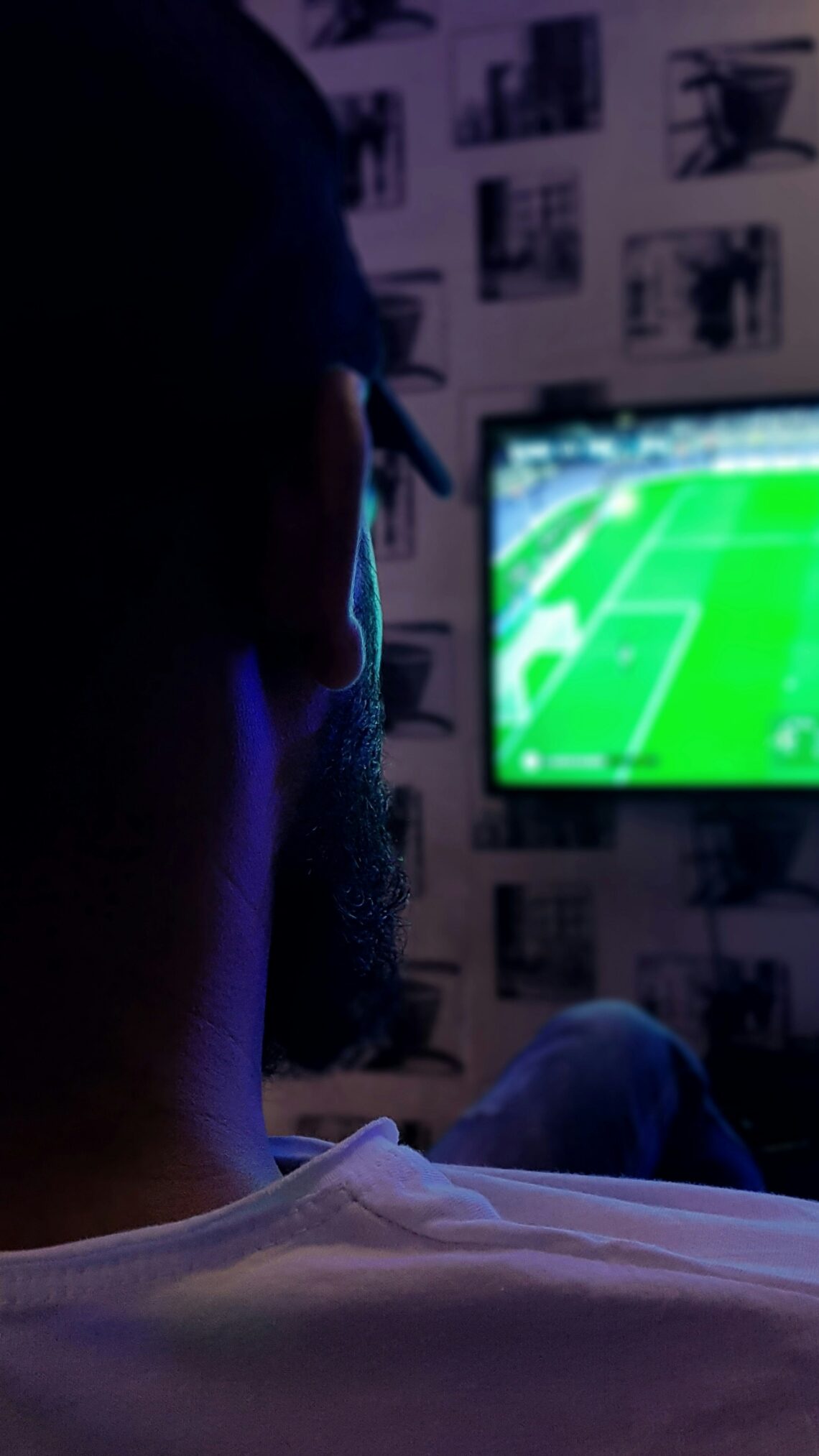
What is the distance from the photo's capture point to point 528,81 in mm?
2100

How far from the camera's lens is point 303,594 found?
0.42 metres

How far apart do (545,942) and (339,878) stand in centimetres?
165

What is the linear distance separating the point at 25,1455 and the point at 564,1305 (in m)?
0.18

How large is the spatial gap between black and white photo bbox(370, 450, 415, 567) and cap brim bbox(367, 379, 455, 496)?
167cm

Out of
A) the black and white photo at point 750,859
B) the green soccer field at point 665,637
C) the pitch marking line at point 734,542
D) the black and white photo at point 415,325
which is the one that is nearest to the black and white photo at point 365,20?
the black and white photo at point 415,325

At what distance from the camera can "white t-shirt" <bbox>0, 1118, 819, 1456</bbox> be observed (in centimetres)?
35

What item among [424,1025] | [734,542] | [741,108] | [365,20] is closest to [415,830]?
[424,1025]

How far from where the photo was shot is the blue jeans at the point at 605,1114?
38.9 inches

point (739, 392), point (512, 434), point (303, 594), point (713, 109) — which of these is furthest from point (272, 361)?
point (713, 109)

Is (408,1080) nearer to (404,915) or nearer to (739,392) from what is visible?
(739,392)

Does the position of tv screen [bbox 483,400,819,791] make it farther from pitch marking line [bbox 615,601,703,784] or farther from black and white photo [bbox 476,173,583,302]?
black and white photo [bbox 476,173,583,302]

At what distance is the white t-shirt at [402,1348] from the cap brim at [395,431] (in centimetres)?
30

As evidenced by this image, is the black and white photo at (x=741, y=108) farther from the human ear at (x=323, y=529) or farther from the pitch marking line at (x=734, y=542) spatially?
the human ear at (x=323, y=529)

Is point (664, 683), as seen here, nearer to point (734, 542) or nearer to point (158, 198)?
point (734, 542)
